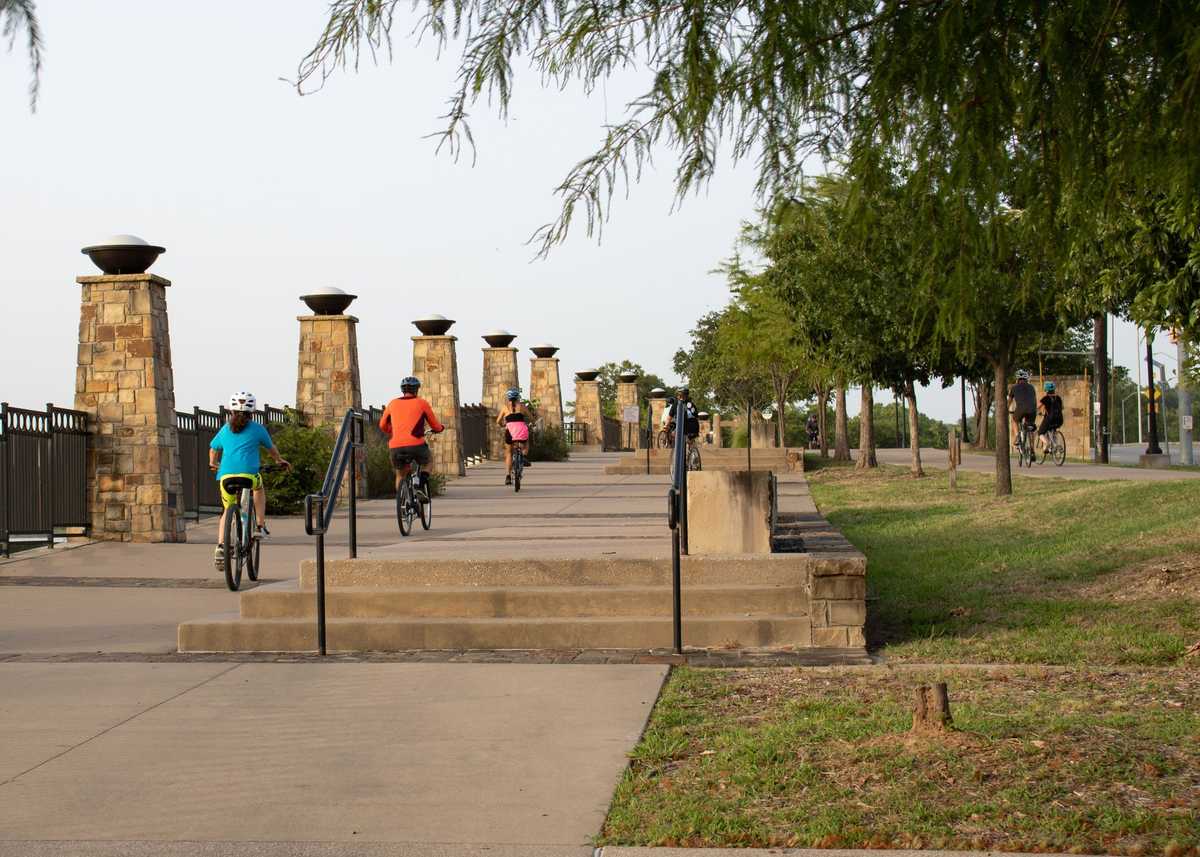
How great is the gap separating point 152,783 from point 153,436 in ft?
38.6

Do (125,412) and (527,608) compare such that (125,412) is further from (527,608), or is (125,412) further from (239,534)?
(527,608)

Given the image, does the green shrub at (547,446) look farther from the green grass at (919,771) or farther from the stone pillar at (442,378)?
the green grass at (919,771)

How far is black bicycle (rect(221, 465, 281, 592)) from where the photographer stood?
11.7 meters

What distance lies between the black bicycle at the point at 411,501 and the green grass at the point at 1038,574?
514 cm

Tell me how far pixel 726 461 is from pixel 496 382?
904 cm

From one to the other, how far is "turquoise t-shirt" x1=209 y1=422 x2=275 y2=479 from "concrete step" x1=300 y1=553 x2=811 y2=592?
2.78 m

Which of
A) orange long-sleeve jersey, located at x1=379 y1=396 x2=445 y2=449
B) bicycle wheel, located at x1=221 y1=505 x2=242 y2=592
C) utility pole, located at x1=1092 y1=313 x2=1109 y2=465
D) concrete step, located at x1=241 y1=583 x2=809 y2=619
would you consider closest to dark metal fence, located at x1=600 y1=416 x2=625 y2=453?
utility pole, located at x1=1092 y1=313 x2=1109 y2=465

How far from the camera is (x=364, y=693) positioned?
23.7ft

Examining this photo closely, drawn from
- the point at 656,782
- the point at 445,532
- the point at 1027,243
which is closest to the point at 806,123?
the point at 1027,243

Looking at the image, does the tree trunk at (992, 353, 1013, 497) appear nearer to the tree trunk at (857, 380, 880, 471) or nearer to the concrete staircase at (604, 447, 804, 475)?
the concrete staircase at (604, 447, 804, 475)

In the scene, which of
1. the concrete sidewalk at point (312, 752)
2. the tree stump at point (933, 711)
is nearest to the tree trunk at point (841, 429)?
the concrete sidewalk at point (312, 752)

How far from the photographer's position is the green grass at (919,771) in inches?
181

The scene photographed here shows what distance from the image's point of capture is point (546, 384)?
41.7m

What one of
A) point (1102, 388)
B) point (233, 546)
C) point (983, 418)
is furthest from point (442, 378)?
point (983, 418)
